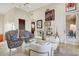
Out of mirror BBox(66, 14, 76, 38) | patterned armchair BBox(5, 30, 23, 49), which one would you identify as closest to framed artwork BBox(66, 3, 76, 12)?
mirror BBox(66, 14, 76, 38)

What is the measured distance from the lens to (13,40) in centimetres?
160

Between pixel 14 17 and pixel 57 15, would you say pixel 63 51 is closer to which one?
pixel 57 15

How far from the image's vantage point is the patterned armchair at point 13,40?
159 centimetres

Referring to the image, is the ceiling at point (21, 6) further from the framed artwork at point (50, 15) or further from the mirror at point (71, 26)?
the mirror at point (71, 26)

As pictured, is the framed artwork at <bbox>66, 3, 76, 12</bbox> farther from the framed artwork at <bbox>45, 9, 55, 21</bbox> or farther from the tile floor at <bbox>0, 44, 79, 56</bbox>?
the tile floor at <bbox>0, 44, 79, 56</bbox>

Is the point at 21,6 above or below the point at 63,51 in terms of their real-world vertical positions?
above

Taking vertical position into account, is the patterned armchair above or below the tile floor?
above

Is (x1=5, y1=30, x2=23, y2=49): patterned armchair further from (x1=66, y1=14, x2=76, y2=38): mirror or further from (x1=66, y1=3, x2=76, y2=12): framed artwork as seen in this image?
(x1=66, y1=3, x2=76, y2=12): framed artwork

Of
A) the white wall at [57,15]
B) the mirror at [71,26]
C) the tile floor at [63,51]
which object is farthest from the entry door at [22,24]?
the mirror at [71,26]

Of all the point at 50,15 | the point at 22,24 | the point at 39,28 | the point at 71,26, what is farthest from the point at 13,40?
the point at 71,26

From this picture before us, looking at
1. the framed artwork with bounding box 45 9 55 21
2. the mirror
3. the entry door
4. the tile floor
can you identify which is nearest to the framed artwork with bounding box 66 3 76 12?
the mirror

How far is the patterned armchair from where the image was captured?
5.22 ft

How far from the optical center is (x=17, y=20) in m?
1.62

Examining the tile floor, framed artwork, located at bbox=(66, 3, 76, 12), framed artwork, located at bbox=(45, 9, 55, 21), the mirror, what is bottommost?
the tile floor
